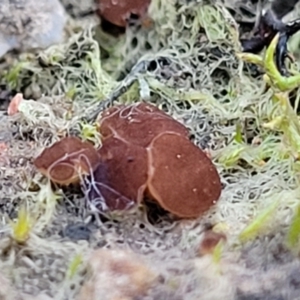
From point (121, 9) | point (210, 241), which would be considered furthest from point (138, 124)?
point (121, 9)

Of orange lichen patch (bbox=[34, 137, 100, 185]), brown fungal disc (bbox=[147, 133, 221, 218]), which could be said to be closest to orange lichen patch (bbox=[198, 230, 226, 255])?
brown fungal disc (bbox=[147, 133, 221, 218])

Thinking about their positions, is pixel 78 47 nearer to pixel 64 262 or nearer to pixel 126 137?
pixel 126 137

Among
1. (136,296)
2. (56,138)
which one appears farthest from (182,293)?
(56,138)

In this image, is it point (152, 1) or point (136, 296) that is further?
point (152, 1)

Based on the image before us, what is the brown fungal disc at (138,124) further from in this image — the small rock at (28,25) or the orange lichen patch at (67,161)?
the small rock at (28,25)

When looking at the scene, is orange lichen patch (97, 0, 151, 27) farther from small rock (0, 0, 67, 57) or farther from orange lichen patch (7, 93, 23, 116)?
orange lichen patch (7, 93, 23, 116)
